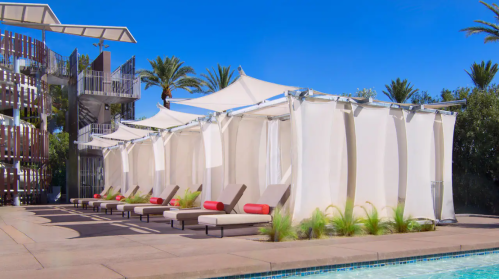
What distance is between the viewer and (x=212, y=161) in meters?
12.5

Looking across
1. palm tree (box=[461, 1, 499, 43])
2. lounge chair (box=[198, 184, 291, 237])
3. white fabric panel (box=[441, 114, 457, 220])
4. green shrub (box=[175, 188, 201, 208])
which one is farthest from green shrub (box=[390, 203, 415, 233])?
palm tree (box=[461, 1, 499, 43])

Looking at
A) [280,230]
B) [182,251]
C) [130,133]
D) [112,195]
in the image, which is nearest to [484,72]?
[130,133]

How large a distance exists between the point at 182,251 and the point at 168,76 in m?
24.5

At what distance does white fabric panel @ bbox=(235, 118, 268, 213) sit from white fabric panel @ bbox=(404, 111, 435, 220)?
3934 mm

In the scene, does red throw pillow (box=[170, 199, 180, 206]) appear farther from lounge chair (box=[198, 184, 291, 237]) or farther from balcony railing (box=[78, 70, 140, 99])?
balcony railing (box=[78, 70, 140, 99])

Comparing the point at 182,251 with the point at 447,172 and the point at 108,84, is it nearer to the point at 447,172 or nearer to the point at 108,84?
the point at 447,172

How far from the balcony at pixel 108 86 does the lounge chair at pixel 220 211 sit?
55.5 feet

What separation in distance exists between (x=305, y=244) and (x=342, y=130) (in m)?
3.20

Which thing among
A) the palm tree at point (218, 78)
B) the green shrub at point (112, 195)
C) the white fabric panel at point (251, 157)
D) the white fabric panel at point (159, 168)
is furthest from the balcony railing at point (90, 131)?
the white fabric panel at point (251, 157)

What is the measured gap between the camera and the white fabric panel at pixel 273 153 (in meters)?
12.5

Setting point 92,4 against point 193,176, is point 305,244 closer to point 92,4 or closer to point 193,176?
point 193,176

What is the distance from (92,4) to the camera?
39.6 meters

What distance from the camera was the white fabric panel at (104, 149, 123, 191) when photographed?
21953 millimetres

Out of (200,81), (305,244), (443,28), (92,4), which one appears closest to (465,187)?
(305,244)
